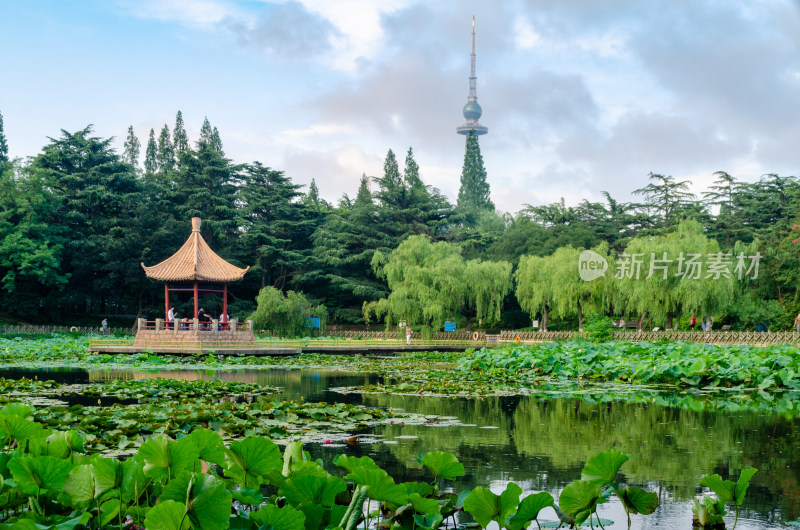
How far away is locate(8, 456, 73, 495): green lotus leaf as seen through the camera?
2.27m

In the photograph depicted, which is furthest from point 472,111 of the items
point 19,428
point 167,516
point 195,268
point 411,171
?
point 167,516

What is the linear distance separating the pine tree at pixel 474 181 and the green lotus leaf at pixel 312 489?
58.0 metres

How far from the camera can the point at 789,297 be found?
32.7m

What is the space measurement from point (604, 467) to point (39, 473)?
6.45 ft

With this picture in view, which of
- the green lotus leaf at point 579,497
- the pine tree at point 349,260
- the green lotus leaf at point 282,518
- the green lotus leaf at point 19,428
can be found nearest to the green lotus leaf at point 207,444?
the green lotus leaf at point 282,518

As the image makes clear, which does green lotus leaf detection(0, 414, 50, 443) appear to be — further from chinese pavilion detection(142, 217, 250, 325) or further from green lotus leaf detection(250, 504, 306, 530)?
chinese pavilion detection(142, 217, 250, 325)

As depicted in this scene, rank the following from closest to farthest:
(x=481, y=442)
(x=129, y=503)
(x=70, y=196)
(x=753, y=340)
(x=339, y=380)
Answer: (x=129, y=503)
(x=481, y=442)
(x=339, y=380)
(x=753, y=340)
(x=70, y=196)

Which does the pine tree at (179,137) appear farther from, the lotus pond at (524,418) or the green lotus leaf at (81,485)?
the green lotus leaf at (81,485)

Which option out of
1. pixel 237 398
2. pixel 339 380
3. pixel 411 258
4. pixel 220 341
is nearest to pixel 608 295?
pixel 411 258

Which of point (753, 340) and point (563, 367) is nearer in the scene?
point (563, 367)

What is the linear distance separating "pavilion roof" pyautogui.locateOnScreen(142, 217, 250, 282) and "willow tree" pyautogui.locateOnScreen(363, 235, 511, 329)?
326 inches

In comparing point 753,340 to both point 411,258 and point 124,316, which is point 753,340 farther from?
point 124,316

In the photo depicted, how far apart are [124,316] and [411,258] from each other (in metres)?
15.9

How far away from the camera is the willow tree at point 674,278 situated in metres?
26.5
